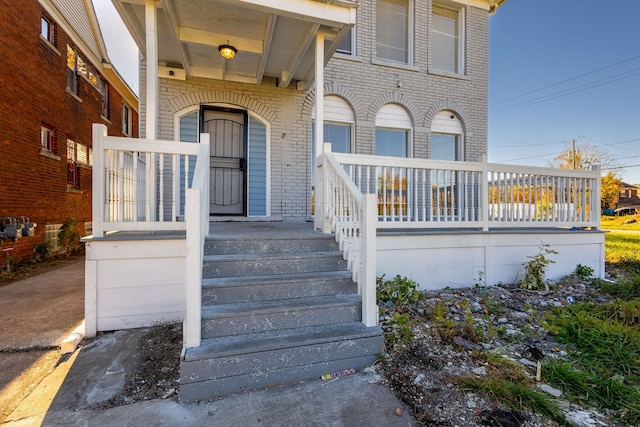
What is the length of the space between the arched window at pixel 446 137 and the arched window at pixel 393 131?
638mm

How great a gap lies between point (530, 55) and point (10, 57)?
2052 centimetres

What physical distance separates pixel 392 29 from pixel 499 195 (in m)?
4.47

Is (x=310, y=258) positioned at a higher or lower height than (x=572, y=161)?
lower

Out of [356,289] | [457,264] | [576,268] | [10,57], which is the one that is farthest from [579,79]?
[10,57]

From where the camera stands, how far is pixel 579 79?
68.9 feet

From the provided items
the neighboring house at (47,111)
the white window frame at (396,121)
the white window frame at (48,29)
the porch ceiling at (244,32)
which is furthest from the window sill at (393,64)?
the white window frame at (48,29)

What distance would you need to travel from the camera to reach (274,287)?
2.58m

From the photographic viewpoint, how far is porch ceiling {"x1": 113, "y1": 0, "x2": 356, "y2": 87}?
3578 mm

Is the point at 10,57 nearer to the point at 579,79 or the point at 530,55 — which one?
the point at 530,55

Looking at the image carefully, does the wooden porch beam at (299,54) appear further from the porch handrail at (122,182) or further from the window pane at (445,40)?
the window pane at (445,40)

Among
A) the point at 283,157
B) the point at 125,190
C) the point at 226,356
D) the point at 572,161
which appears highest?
the point at 572,161

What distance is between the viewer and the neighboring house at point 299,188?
2330 mm

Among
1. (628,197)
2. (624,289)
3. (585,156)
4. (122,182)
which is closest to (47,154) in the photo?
(122,182)

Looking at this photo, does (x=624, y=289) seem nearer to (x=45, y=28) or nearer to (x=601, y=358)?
(x=601, y=358)
